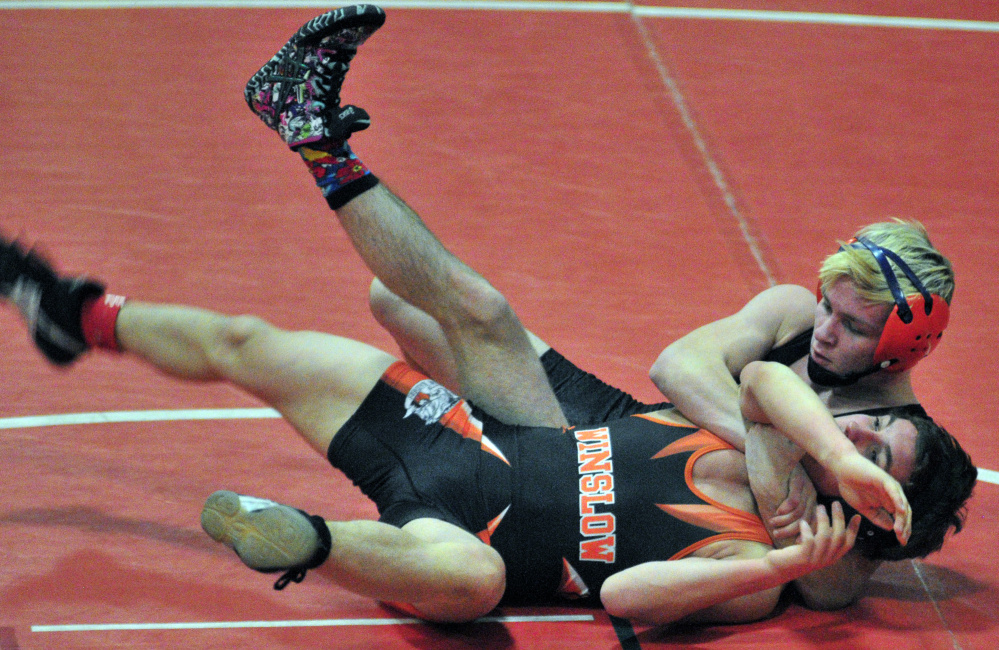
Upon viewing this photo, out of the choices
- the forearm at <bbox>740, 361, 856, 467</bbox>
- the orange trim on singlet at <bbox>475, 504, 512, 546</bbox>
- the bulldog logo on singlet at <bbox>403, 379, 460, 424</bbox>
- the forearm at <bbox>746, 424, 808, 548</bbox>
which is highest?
the forearm at <bbox>740, 361, 856, 467</bbox>

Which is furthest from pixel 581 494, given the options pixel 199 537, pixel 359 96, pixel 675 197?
pixel 359 96

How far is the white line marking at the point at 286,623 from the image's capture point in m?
2.68

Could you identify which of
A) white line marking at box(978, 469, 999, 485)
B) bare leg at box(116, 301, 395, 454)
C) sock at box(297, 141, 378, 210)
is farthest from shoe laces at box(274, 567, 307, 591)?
white line marking at box(978, 469, 999, 485)

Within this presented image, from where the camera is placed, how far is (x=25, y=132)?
16.9ft

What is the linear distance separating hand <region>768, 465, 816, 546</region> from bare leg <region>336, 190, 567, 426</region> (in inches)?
24.3

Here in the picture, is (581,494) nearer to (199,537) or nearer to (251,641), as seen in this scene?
(251,641)

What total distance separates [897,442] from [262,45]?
168 inches

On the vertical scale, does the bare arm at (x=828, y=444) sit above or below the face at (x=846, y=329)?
below

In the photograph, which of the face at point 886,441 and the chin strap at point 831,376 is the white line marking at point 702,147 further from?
the face at point 886,441

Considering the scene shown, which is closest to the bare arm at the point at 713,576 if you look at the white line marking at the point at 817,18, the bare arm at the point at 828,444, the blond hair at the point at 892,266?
the bare arm at the point at 828,444

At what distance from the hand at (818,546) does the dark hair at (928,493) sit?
164mm

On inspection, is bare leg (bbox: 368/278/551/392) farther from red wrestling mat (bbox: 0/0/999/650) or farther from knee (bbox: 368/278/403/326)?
red wrestling mat (bbox: 0/0/999/650)

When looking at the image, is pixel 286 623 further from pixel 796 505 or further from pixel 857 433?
pixel 857 433

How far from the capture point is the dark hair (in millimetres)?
2590
